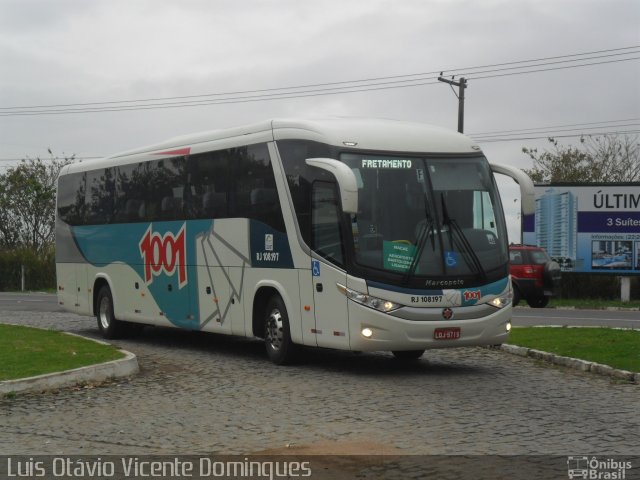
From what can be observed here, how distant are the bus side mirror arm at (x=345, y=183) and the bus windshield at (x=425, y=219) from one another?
519mm

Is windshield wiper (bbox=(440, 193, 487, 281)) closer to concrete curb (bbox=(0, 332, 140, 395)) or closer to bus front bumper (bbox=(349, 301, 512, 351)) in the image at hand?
bus front bumper (bbox=(349, 301, 512, 351))

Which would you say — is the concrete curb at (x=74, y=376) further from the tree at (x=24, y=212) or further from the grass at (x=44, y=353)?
the tree at (x=24, y=212)

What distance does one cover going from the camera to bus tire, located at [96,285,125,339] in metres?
20.5

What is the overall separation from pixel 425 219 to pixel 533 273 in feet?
58.5

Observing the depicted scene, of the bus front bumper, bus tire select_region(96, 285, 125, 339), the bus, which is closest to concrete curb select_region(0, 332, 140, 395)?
the bus

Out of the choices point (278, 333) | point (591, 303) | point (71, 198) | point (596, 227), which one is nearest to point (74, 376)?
point (278, 333)

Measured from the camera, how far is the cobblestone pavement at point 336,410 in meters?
9.13

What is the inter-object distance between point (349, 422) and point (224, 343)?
376 inches

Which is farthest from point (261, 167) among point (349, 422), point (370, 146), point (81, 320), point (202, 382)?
point (81, 320)

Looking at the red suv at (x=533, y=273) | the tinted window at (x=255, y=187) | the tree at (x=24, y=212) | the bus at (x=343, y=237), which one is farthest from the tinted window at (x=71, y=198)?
the tree at (x=24, y=212)

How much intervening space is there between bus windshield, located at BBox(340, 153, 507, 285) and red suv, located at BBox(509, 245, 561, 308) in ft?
55.1

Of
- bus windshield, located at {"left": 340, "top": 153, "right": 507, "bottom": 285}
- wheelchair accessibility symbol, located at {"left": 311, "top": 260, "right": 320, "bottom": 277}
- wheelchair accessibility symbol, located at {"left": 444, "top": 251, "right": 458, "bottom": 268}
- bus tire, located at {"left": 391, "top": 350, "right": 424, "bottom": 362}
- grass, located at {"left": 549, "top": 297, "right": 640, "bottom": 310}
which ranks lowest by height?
grass, located at {"left": 549, "top": 297, "right": 640, "bottom": 310}

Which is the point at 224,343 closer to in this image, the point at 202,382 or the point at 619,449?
the point at 202,382

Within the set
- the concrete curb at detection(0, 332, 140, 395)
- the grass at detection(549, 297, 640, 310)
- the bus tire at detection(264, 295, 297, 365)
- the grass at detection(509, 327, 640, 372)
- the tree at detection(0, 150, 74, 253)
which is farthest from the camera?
the tree at detection(0, 150, 74, 253)
